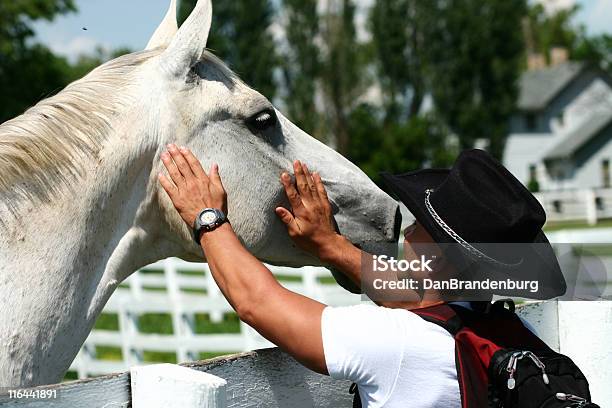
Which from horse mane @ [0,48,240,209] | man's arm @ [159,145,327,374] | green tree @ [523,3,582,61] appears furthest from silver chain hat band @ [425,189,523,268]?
green tree @ [523,3,582,61]

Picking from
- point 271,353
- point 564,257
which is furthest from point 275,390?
point 564,257

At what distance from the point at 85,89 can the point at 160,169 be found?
Answer: 1.24 feet

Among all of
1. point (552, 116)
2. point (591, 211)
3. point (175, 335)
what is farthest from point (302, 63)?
point (175, 335)

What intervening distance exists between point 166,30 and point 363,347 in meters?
1.78

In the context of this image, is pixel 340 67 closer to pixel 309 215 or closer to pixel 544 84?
pixel 544 84

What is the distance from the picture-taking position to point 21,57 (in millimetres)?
32938

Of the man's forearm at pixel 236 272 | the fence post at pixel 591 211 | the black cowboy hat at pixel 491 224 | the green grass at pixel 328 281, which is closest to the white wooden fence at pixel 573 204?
the fence post at pixel 591 211

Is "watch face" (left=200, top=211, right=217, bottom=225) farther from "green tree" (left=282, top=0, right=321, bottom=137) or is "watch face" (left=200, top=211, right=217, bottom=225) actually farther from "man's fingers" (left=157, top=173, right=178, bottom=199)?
"green tree" (left=282, top=0, right=321, bottom=137)

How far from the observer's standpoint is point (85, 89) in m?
2.69

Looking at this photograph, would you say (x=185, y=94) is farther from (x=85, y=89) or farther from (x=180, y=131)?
(x=85, y=89)


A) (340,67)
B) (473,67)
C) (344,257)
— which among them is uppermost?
(473,67)

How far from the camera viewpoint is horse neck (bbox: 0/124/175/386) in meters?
2.38

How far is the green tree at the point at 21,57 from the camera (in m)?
31.1

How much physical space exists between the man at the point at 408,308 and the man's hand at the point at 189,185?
10 cm
